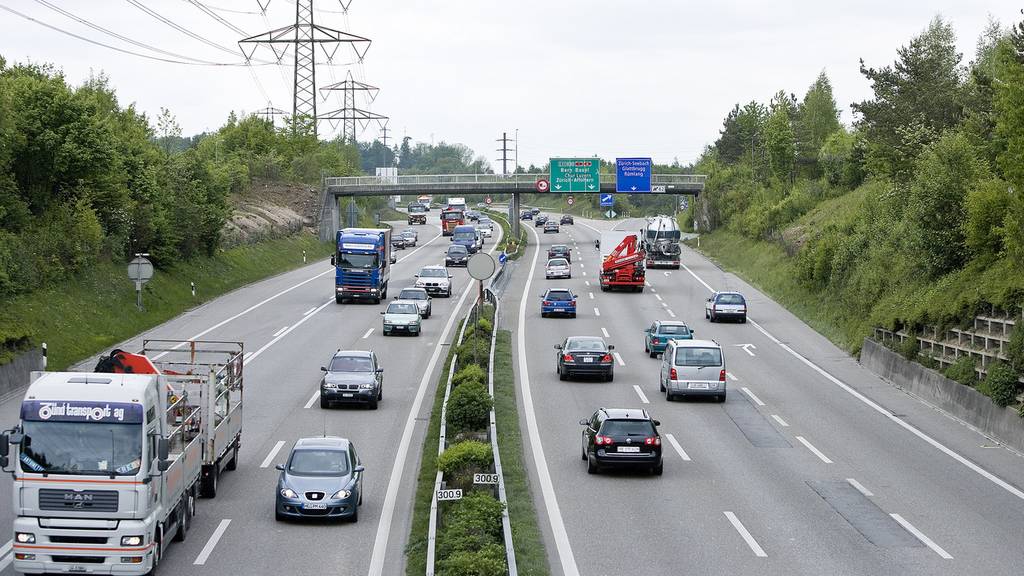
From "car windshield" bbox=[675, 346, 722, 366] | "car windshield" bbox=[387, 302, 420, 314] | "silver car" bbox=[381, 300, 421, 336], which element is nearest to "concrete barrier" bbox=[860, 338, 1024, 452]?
"car windshield" bbox=[675, 346, 722, 366]

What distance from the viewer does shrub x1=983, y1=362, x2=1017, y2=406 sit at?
97.8 feet

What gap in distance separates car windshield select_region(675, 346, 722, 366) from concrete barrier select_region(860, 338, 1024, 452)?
6.61m

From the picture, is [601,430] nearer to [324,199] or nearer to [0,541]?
[0,541]

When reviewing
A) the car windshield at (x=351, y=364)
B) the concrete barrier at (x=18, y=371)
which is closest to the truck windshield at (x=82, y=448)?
the car windshield at (x=351, y=364)

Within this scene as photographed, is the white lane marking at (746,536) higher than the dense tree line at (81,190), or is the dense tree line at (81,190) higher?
the dense tree line at (81,190)

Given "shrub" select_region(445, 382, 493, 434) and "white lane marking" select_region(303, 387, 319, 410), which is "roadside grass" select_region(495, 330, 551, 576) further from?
"white lane marking" select_region(303, 387, 319, 410)

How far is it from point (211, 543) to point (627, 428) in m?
9.50

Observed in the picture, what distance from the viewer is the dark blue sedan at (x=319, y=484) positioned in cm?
2084

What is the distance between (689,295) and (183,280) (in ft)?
91.9

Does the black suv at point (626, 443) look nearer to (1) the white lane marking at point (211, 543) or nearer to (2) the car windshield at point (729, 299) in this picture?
(1) the white lane marking at point (211, 543)

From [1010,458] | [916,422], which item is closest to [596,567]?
[1010,458]

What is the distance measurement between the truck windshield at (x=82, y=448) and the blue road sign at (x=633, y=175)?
76496 mm

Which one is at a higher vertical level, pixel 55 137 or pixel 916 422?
pixel 55 137

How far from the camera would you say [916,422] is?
32.5 m
